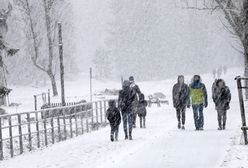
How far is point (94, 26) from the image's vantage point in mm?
152500

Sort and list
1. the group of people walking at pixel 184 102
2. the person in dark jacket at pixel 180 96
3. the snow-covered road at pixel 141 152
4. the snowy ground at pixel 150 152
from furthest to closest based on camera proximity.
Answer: the person in dark jacket at pixel 180 96, the group of people walking at pixel 184 102, the snow-covered road at pixel 141 152, the snowy ground at pixel 150 152

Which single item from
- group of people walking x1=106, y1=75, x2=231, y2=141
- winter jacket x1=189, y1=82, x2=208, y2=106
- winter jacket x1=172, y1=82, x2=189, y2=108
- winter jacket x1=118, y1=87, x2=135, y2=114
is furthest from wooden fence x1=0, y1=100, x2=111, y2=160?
winter jacket x1=189, y1=82, x2=208, y2=106

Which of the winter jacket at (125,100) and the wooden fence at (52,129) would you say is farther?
the wooden fence at (52,129)

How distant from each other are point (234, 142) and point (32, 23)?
34.8 m

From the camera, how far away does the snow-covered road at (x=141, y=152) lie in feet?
37.7

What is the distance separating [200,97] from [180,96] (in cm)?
81

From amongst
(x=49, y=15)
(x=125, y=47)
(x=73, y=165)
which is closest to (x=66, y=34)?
(x=125, y=47)

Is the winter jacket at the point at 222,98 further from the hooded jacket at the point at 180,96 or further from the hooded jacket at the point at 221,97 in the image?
the hooded jacket at the point at 180,96

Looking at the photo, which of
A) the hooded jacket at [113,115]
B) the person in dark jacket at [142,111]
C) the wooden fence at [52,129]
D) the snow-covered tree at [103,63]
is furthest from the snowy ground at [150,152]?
the snow-covered tree at [103,63]

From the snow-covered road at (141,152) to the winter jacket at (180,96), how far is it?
1078 millimetres

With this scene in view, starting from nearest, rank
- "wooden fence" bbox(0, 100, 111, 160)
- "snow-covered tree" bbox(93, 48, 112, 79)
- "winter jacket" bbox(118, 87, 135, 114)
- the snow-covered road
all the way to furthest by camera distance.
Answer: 1. the snow-covered road
2. "winter jacket" bbox(118, 87, 135, 114)
3. "wooden fence" bbox(0, 100, 111, 160)
4. "snow-covered tree" bbox(93, 48, 112, 79)

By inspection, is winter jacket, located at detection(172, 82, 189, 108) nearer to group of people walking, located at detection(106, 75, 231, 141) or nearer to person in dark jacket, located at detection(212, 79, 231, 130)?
group of people walking, located at detection(106, 75, 231, 141)

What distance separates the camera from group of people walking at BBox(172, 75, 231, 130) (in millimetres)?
17531

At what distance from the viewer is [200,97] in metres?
17.8
